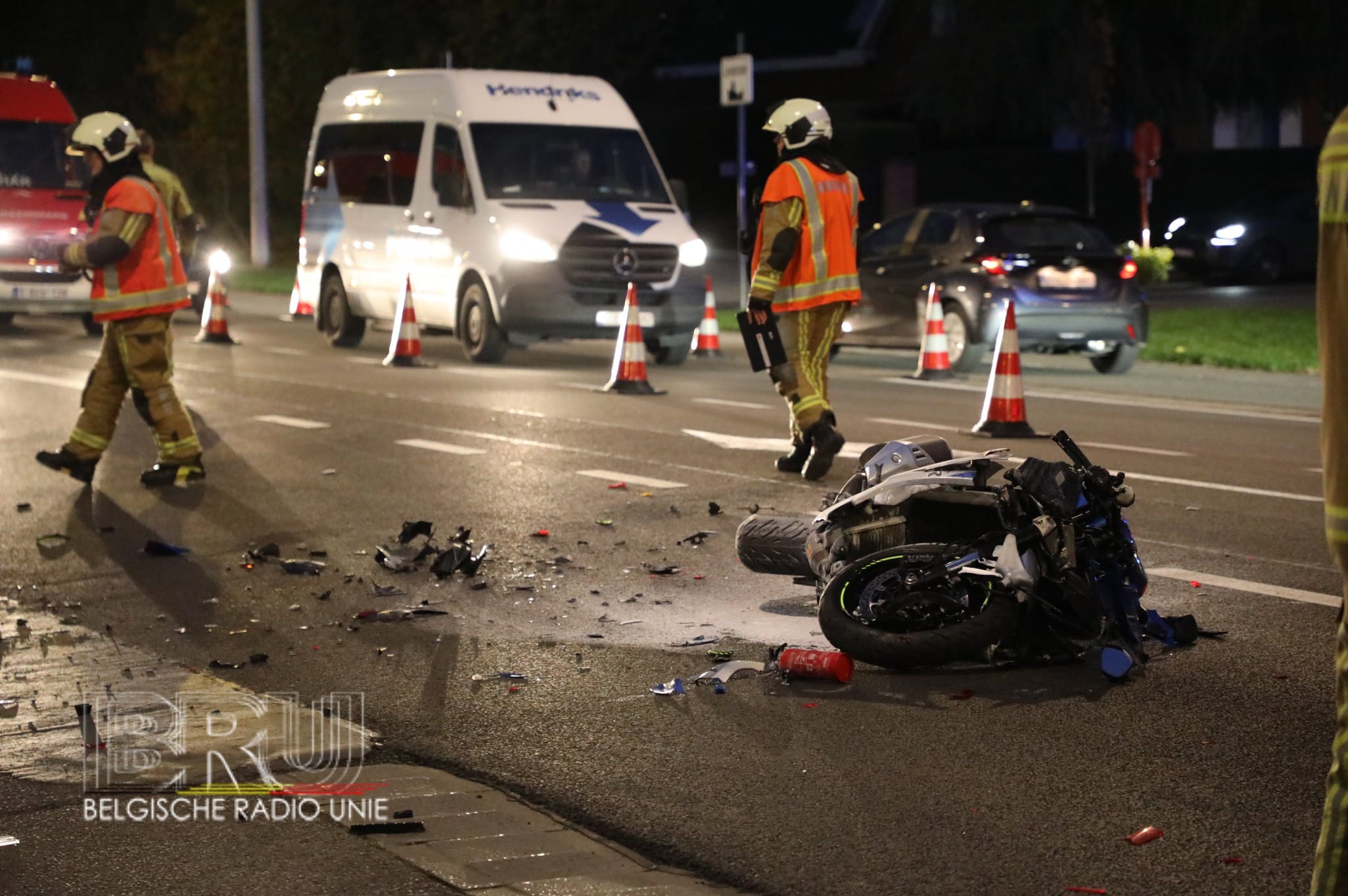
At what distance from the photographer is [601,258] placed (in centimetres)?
1772

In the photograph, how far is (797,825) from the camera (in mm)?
4883

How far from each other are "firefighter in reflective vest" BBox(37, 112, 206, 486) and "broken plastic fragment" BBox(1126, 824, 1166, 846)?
280 inches

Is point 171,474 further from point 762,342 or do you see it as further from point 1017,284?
point 1017,284

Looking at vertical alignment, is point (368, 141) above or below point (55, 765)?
above

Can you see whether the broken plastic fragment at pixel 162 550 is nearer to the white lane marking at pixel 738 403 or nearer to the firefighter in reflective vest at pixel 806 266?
the firefighter in reflective vest at pixel 806 266

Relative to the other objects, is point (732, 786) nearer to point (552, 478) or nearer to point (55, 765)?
point (55, 765)

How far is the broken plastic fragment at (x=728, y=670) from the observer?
634cm

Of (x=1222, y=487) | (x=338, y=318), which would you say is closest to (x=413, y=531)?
(x=1222, y=487)

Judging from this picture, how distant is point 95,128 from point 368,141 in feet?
31.2

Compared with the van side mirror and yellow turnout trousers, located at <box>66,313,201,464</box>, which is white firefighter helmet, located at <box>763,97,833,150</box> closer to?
yellow turnout trousers, located at <box>66,313,201,464</box>

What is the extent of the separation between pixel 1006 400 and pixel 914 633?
6285 millimetres

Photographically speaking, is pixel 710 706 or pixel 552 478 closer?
pixel 710 706

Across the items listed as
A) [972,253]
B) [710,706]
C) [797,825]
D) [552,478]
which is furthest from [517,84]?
[797,825]

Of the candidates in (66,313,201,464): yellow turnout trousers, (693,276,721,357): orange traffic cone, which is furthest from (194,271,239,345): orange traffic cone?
(66,313,201,464): yellow turnout trousers
